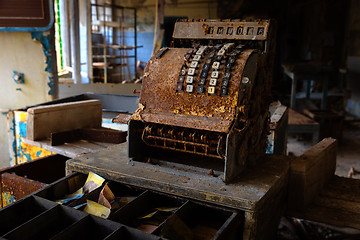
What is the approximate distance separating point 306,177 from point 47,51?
125 inches

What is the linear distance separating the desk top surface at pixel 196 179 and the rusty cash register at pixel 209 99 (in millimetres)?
64

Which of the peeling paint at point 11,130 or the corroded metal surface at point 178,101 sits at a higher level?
the corroded metal surface at point 178,101

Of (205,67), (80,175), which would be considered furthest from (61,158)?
(205,67)

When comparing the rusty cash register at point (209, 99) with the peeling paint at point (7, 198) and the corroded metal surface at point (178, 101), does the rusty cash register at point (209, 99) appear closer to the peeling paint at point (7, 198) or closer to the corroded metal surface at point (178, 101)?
the corroded metal surface at point (178, 101)

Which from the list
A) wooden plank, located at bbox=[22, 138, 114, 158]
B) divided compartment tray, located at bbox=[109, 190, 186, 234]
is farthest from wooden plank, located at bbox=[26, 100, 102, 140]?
divided compartment tray, located at bbox=[109, 190, 186, 234]

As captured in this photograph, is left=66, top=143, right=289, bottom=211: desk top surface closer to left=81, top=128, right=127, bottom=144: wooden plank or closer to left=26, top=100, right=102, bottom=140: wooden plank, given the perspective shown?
left=81, top=128, right=127, bottom=144: wooden plank

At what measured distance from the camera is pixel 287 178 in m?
1.96

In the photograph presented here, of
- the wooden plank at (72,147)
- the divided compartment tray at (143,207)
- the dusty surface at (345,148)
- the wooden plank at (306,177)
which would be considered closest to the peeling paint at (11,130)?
the wooden plank at (72,147)

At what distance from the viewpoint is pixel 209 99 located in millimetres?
1820

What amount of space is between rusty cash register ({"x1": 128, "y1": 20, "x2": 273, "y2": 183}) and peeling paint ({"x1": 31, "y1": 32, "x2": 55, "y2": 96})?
241cm

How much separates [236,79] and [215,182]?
1.62 feet

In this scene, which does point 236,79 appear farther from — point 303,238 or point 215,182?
point 303,238

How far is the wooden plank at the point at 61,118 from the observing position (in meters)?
2.84

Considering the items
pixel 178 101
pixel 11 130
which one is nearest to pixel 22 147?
pixel 11 130
